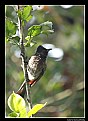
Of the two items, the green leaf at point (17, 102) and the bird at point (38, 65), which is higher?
the bird at point (38, 65)

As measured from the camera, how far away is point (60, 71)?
4582 mm

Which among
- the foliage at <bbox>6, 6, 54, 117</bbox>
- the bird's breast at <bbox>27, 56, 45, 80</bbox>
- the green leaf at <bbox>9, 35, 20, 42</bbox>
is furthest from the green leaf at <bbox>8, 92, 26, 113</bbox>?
the bird's breast at <bbox>27, 56, 45, 80</bbox>

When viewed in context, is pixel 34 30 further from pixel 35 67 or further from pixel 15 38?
pixel 35 67

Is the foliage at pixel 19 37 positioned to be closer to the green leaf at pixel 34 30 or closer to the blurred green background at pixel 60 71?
the green leaf at pixel 34 30

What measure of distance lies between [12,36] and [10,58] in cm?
210

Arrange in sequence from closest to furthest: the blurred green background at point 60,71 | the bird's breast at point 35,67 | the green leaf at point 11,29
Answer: the green leaf at point 11,29
the bird's breast at point 35,67
the blurred green background at point 60,71

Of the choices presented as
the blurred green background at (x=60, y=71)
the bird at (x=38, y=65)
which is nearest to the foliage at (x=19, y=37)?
the bird at (x=38, y=65)

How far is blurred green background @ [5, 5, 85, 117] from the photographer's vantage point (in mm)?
4102

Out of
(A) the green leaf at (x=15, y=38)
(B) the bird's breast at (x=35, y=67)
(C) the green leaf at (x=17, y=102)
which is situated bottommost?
(C) the green leaf at (x=17, y=102)

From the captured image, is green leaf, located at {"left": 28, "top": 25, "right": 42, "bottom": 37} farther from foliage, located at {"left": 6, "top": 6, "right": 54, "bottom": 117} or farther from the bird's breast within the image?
the bird's breast

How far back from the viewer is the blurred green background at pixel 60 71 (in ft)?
13.5

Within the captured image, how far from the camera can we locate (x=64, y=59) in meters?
5.02

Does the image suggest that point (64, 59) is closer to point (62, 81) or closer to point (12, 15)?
point (62, 81)
